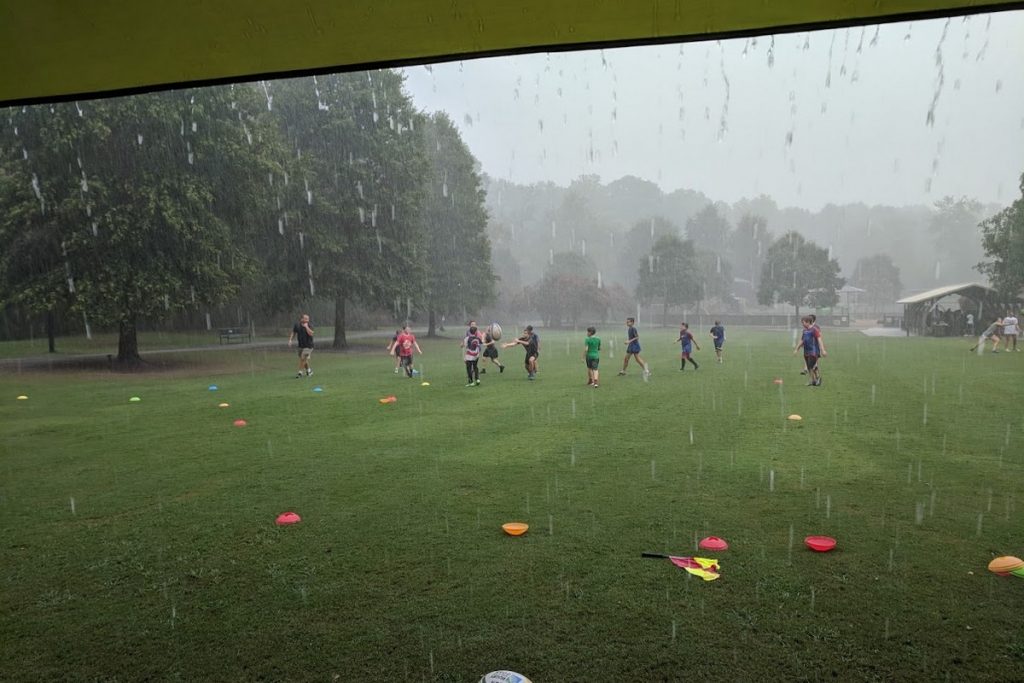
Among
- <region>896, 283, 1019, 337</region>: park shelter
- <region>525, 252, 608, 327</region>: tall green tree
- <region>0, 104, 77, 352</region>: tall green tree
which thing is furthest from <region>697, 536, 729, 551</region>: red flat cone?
<region>525, 252, 608, 327</region>: tall green tree

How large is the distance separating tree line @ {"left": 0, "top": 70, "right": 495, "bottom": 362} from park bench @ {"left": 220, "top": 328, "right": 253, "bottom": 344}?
10.0ft

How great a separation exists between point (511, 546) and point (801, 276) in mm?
71577

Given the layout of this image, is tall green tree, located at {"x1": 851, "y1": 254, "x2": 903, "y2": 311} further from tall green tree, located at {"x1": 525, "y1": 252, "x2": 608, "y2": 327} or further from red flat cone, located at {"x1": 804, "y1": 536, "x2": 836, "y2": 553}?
red flat cone, located at {"x1": 804, "y1": 536, "x2": 836, "y2": 553}

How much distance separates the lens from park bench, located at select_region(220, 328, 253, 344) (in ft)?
120

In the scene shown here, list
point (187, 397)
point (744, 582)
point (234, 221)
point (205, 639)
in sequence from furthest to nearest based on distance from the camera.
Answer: point (234, 221) → point (187, 397) → point (744, 582) → point (205, 639)

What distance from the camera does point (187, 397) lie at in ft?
51.9

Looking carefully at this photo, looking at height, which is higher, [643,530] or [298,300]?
[298,300]

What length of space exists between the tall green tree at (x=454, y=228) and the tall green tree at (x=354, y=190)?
9373mm

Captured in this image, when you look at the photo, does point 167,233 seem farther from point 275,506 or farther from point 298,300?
point 275,506

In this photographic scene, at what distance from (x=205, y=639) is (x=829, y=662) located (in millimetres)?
3694

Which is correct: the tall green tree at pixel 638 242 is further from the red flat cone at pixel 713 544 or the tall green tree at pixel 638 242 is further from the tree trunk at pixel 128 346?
the red flat cone at pixel 713 544

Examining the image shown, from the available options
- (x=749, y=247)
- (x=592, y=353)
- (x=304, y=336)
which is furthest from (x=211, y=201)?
(x=749, y=247)

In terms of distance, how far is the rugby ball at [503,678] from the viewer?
10.8ft

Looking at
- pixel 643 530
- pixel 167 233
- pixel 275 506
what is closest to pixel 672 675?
pixel 643 530
